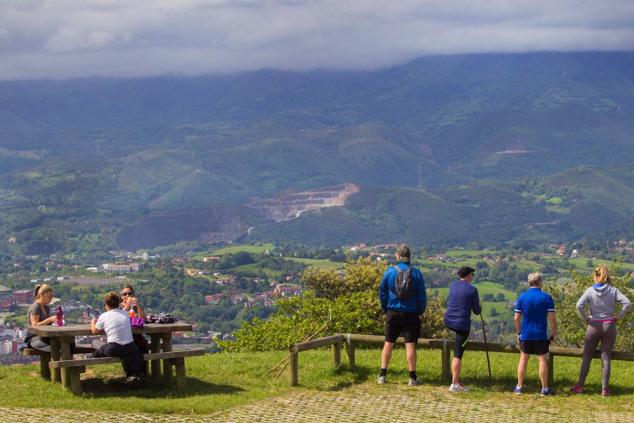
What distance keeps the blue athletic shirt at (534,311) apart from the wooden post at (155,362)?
5349mm

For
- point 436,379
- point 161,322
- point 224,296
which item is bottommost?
point 224,296

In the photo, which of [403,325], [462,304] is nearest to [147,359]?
[403,325]

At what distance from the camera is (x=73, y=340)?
15.9 meters

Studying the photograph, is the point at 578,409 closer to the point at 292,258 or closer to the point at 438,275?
the point at 438,275

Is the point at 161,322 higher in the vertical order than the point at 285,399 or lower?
higher

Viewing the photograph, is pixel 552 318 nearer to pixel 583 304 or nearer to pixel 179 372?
pixel 583 304

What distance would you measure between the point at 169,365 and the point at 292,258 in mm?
149619

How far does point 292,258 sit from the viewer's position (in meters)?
166

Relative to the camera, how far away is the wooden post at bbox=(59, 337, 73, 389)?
15344 millimetres

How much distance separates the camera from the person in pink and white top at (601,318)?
51.0 feet

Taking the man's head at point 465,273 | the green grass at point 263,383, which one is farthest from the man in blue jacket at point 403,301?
the green grass at point 263,383

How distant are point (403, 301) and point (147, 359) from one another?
380 cm

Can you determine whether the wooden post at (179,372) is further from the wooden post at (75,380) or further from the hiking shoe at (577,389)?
the hiking shoe at (577,389)

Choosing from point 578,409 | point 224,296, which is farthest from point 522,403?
point 224,296
